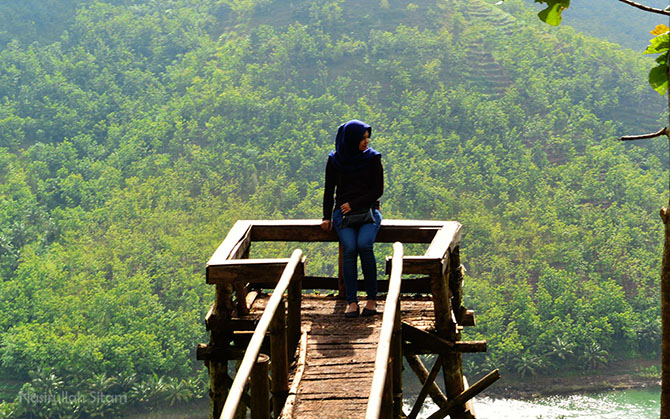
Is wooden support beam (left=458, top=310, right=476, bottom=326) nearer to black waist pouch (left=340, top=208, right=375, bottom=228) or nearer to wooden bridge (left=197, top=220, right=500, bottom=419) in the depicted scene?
wooden bridge (left=197, top=220, right=500, bottom=419)

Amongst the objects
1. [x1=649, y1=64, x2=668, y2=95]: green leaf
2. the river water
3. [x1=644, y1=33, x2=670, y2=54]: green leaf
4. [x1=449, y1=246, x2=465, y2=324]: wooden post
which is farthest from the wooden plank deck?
the river water

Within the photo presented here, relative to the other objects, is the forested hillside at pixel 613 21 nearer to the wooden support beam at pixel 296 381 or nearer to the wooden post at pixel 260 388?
the wooden support beam at pixel 296 381

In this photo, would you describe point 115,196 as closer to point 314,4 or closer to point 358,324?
point 314,4

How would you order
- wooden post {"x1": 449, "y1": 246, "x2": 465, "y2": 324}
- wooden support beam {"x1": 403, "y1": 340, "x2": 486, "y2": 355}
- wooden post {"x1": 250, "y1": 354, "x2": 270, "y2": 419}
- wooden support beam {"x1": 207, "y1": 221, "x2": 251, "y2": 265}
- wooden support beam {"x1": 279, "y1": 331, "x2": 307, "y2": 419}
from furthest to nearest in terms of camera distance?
1. wooden post {"x1": 449, "y1": 246, "x2": 465, "y2": 324}
2. wooden support beam {"x1": 403, "y1": 340, "x2": 486, "y2": 355}
3. wooden support beam {"x1": 207, "y1": 221, "x2": 251, "y2": 265}
4. wooden support beam {"x1": 279, "y1": 331, "x2": 307, "y2": 419}
5. wooden post {"x1": 250, "y1": 354, "x2": 270, "y2": 419}

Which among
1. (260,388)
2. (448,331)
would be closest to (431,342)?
(448,331)

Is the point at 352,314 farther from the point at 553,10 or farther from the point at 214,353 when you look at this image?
the point at 553,10

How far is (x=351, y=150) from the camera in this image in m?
4.96

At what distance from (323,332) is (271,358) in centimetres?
102

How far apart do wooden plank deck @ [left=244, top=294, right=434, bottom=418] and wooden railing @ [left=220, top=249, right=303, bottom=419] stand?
128mm

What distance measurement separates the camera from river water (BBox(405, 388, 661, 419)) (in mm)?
22156

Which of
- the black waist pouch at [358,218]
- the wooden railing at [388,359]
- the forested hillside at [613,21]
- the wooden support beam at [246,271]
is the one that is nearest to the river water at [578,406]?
the black waist pouch at [358,218]

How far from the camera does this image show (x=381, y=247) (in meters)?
30.3

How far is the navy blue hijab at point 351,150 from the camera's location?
16.0ft

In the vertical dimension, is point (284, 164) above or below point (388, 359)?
below
